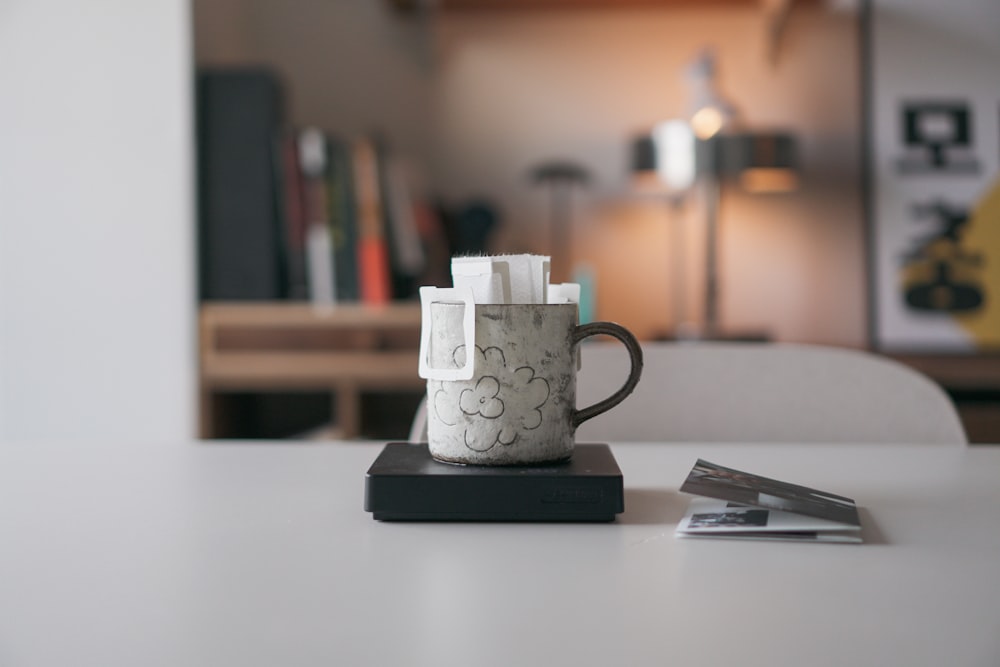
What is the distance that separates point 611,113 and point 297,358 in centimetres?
102

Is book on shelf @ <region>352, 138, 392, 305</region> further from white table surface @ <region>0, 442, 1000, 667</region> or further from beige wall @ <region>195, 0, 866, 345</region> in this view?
white table surface @ <region>0, 442, 1000, 667</region>

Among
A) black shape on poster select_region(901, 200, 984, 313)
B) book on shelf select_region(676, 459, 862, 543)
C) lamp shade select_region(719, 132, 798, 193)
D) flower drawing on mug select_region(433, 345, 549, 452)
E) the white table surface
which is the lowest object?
the white table surface

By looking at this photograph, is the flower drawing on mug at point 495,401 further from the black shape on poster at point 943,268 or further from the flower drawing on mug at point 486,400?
the black shape on poster at point 943,268

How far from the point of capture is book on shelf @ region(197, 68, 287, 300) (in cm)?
187

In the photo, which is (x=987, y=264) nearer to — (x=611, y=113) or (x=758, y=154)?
(x=758, y=154)

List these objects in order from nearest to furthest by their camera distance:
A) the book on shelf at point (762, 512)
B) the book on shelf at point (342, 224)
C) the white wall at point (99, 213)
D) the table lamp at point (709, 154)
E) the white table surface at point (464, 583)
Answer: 1. the white table surface at point (464, 583)
2. the book on shelf at point (762, 512)
3. the white wall at point (99, 213)
4. the book on shelf at point (342, 224)
5. the table lamp at point (709, 154)

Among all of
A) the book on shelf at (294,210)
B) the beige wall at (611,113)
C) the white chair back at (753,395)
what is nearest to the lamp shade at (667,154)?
the beige wall at (611,113)

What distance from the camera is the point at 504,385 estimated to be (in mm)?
520

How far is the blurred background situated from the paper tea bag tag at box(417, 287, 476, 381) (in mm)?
1340

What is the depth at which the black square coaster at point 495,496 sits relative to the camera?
0.50 metres

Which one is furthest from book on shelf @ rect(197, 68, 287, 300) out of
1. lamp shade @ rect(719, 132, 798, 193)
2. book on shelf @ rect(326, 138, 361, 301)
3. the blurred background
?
lamp shade @ rect(719, 132, 798, 193)

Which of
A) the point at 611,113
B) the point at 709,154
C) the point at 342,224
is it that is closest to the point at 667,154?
the point at 709,154

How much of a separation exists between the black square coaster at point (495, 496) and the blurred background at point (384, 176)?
4.55 ft

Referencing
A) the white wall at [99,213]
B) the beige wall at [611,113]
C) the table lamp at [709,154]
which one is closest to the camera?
the white wall at [99,213]
